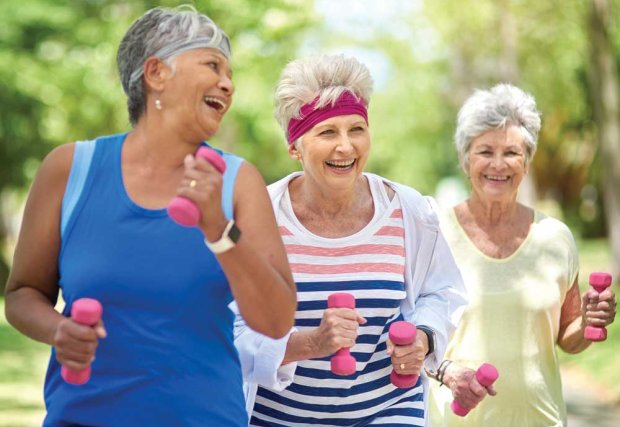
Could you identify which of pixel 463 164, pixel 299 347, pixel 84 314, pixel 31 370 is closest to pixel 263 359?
pixel 299 347

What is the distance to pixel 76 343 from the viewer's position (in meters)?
2.72

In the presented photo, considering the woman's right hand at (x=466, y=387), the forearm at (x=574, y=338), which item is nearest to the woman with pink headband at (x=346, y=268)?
the woman's right hand at (x=466, y=387)

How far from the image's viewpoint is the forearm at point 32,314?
9.53ft

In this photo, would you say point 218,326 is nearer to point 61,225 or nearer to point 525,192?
point 61,225

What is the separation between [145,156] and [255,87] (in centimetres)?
1718

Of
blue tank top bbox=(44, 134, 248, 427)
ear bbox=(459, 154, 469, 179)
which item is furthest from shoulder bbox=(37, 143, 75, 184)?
ear bbox=(459, 154, 469, 179)

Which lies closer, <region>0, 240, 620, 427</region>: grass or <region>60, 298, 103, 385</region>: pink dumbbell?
<region>60, 298, 103, 385</region>: pink dumbbell

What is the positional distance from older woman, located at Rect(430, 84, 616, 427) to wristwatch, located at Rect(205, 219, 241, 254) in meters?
2.02

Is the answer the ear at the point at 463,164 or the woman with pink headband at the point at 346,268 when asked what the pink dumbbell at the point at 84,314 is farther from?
the ear at the point at 463,164

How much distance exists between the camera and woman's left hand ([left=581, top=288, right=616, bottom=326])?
4.61m

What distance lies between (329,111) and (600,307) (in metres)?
1.36

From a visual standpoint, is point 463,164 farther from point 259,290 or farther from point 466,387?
point 259,290

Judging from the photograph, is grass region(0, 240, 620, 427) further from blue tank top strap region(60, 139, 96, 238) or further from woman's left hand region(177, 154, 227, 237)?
woman's left hand region(177, 154, 227, 237)

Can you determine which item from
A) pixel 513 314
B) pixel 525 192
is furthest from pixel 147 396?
pixel 525 192
